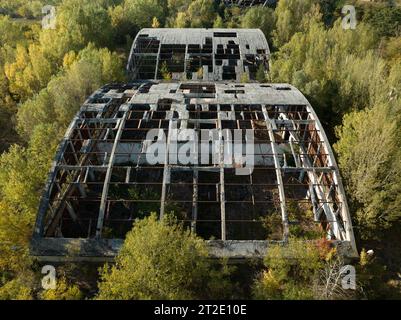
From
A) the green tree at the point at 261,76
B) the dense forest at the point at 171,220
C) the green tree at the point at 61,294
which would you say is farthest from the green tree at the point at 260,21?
the green tree at the point at 61,294

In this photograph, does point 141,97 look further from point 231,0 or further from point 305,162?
point 231,0

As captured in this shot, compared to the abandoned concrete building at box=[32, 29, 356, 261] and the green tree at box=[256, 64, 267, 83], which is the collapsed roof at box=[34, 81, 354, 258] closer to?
the abandoned concrete building at box=[32, 29, 356, 261]

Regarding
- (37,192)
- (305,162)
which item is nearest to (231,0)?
(305,162)

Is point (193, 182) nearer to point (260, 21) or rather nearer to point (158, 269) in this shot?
point (158, 269)

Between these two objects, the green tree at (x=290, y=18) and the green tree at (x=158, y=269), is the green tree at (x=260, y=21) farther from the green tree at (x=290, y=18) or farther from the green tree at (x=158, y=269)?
the green tree at (x=158, y=269)

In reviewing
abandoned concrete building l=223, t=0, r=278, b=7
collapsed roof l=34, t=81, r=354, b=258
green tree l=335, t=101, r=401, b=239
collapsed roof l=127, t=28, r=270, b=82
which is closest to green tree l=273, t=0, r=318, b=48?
collapsed roof l=127, t=28, r=270, b=82

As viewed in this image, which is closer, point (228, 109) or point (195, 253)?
point (195, 253)
